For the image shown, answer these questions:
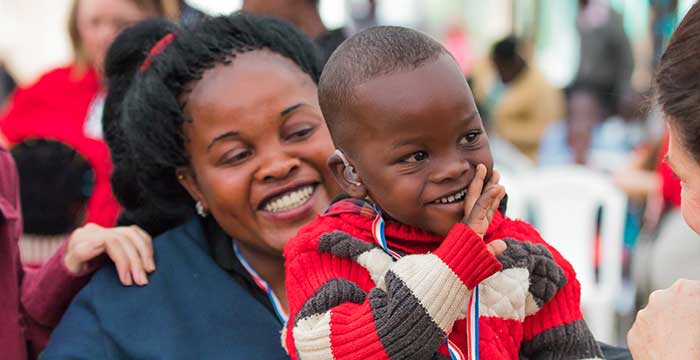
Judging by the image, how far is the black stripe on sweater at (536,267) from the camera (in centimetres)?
207

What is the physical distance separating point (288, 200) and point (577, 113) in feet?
23.8

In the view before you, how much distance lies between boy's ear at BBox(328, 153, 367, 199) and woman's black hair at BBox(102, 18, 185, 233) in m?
1.02

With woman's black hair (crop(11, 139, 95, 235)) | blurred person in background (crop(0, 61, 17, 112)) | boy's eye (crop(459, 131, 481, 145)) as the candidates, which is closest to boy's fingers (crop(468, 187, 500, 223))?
boy's eye (crop(459, 131, 481, 145))

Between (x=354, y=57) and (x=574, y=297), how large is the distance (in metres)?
0.70

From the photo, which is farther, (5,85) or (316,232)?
(5,85)

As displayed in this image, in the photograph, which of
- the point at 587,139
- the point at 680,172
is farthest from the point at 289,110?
the point at 587,139

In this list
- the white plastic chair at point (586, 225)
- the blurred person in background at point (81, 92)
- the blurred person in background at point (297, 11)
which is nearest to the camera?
the blurred person in background at point (297, 11)

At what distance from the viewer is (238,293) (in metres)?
2.68

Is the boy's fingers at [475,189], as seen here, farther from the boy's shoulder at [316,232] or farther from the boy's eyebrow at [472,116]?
the boy's shoulder at [316,232]

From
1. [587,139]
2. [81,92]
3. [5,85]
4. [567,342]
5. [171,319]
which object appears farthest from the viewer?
[5,85]

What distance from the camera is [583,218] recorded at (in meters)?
6.21

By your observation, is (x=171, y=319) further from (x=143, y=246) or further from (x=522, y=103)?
(x=522, y=103)

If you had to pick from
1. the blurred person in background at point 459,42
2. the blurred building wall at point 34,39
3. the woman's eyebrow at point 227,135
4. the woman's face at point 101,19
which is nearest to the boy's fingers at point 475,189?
the woman's eyebrow at point 227,135

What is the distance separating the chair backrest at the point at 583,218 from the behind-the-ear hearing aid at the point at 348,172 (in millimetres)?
4168
